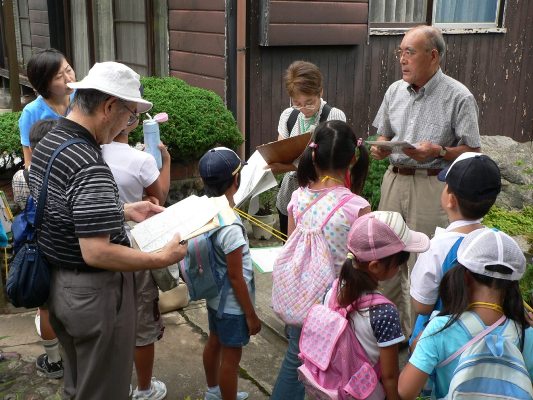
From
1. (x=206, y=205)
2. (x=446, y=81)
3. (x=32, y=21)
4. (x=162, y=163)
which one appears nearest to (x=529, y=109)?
(x=446, y=81)

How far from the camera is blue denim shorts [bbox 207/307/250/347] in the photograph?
2980mm

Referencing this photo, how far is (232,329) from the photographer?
2.99 meters

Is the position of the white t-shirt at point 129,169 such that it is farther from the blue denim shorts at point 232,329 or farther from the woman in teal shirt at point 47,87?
the woman in teal shirt at point 47,87

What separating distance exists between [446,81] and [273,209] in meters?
2.88

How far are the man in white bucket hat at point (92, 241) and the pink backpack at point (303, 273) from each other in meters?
0.63

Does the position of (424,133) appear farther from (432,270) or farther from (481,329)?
(481,329)

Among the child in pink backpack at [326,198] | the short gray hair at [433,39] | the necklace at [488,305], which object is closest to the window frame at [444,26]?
the short gray hair at [433,39]

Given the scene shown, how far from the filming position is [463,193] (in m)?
2.53

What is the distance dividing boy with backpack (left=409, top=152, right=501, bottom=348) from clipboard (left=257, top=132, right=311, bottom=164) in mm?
1054

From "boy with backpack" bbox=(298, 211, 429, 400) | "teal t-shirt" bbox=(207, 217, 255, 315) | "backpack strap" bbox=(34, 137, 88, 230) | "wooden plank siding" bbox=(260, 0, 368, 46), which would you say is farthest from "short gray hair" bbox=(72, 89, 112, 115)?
"wooden plank siding" bbox=(260, 0, 368, 46)

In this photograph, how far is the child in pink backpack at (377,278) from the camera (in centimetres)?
219

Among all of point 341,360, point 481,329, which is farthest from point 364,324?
point 481,329

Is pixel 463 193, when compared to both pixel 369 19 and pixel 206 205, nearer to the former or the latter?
pixel 206 205

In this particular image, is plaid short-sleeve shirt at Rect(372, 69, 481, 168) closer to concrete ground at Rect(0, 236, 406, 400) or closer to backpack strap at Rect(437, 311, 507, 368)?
concrete ground at Rect(0, 236, 406, 400)
